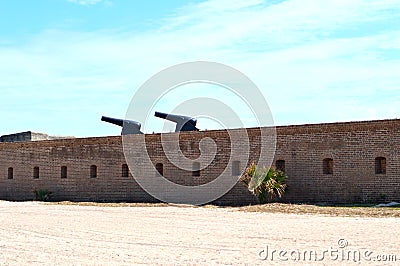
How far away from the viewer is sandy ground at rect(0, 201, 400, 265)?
10.4 m

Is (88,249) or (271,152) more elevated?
(271,152)

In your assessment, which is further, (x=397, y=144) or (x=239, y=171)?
(x=239, y=171)

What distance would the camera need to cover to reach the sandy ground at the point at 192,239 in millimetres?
10398

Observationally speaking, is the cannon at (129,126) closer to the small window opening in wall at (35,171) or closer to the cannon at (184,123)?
the cannon at (184,123)

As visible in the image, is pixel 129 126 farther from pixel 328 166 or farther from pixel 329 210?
pixel 329 210

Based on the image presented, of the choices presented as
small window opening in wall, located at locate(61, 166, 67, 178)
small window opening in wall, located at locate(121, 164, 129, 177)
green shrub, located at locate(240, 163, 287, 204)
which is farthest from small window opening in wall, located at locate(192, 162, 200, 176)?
small window opening in wall, located at locate(61, 166, 67, 178)

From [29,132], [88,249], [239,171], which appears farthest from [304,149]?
[29,132]

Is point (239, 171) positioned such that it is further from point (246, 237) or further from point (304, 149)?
point (246, 237)

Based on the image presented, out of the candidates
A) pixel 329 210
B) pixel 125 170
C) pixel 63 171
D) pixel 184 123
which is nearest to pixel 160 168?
pixel 125 170

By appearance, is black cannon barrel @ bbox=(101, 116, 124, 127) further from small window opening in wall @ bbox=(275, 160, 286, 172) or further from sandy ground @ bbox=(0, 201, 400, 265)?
sandy ground @ bbox=(0, 201, 400, 265)

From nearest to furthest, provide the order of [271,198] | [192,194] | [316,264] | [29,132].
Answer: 1. [316,264]
2. [271,198]
3. [192,194]
4. [29,132]

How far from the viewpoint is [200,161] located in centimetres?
2622

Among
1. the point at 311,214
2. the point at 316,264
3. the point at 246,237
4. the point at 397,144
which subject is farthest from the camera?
the point at 397,144

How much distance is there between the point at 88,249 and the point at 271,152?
45.7 ft
